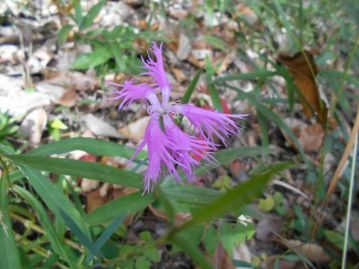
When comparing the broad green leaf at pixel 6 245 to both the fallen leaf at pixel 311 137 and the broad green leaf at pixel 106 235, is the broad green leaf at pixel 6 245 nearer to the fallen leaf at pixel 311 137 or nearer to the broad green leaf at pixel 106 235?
the broad green leaf at pixel 106 235

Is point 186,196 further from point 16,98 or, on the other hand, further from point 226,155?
point 16,98

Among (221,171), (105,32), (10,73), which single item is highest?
(105,32)

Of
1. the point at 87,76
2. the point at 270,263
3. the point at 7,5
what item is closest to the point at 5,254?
the point at 270,263

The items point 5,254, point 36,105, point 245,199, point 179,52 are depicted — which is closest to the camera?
point 245,199

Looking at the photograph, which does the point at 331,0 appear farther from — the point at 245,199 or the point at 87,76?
the point at 245,199

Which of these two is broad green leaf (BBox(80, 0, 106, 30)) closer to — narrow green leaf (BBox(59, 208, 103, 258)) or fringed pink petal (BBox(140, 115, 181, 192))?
narrow green leaf (BBox(59, 208, 103, 258))

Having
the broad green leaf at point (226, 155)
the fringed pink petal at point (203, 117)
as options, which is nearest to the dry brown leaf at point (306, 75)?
the broad green leaf at point (226, 155)

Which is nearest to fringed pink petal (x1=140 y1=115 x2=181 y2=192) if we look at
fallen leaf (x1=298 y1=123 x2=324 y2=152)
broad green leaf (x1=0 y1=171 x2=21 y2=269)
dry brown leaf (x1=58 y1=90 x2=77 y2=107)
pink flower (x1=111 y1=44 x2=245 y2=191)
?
pink flower (x1=111 y1=44 x2=245 y2=191)
